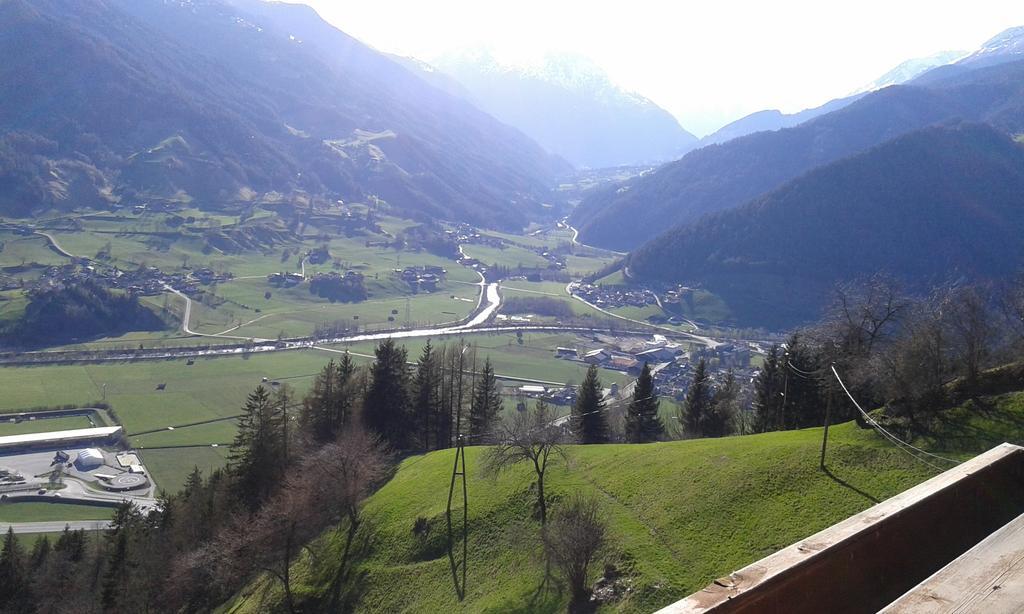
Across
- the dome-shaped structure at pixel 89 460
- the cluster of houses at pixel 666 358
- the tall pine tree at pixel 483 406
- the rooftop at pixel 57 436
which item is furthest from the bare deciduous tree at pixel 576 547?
the rooftop at pixel 57 436

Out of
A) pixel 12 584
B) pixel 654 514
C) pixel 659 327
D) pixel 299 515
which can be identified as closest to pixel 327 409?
pixel 299 515

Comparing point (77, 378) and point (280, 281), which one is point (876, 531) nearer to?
point (77, 378)

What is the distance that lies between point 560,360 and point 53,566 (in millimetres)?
94698

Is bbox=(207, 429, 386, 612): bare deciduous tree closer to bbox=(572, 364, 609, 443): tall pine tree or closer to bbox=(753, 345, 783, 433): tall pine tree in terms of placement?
bbox=(572, 364, 609, 443): tall pine tree

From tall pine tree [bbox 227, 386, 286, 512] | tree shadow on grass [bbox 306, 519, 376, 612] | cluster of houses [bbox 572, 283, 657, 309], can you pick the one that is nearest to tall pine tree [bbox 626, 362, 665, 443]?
tree shadow on grass [bbox 306, 519, 376, 612]

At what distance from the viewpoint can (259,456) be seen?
155ft

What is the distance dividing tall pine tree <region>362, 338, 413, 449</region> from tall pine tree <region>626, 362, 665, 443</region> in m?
22.9

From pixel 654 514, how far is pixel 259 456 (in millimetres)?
32512

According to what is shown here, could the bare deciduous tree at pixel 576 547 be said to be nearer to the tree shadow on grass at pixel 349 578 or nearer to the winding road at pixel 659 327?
the tree shadow on grass at pixel 349 578

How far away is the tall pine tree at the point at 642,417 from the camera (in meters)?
59.3

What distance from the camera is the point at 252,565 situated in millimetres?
36344

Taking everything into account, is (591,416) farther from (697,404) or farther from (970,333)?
(970,333)

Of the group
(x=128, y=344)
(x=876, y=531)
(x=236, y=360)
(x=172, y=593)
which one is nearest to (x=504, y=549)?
(x=172, y=593)

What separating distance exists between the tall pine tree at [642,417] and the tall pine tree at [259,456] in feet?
109
